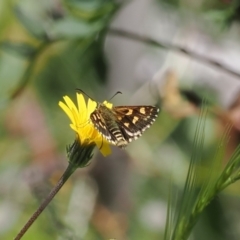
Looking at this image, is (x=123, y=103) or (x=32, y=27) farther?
(x=123, y=103)

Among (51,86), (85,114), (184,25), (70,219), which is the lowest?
(70,219)

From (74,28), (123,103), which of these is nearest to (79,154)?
(74,28)

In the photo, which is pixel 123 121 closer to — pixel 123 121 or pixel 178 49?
pixel 123 121

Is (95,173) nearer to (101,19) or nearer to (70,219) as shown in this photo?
(70,219)

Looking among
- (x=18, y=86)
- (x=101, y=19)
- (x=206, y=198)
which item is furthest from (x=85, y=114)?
(x=18, y=86)

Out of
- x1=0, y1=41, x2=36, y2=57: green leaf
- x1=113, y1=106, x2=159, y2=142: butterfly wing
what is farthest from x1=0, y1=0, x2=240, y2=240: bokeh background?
x1=113, y1=106, x2=159, y2=142: butterfly wing

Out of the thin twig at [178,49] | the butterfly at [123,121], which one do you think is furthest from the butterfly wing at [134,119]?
the thin twig at [178,49]

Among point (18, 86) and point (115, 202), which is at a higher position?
point (18, 86)

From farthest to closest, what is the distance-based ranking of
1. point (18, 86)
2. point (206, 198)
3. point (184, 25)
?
point (184, 25) < point (18, 86) < point (206, 198)
